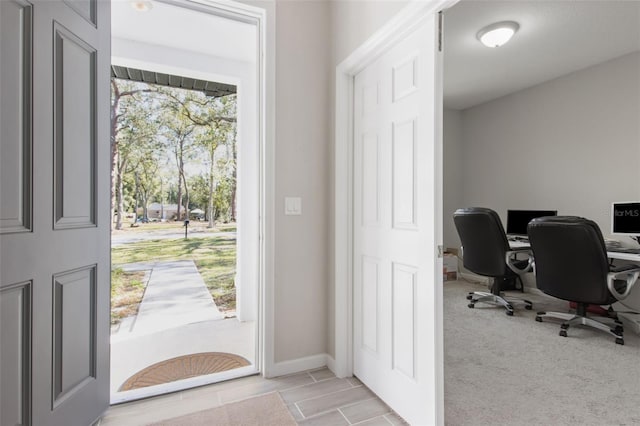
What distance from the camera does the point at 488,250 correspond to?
347 centimetres

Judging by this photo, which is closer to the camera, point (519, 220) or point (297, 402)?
point (297, 402)

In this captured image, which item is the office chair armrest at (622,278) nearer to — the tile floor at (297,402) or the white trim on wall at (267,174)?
the tile floor at (297,402)

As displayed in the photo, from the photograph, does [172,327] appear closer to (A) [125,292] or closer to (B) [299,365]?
(A) [125,292]

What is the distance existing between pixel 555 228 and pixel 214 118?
3393 millimetres

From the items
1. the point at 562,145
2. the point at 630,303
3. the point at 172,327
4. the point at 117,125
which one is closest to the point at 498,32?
the point at 562,145

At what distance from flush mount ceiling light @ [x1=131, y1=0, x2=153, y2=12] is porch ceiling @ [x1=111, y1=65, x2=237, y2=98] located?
0.77 m

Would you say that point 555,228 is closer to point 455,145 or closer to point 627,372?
point 627,372

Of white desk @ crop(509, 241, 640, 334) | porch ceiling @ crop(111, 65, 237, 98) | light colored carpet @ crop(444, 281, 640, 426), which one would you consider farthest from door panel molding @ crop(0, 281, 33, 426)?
white desk @ crop(509, 241, 640, 334)

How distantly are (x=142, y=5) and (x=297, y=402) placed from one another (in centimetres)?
287

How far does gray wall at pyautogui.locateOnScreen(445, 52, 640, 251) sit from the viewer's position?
3.43 metres

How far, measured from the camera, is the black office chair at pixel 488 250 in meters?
3.35

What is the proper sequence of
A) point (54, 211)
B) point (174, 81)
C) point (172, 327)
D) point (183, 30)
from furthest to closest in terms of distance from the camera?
1. point (174, 81)
2. point (172, 327)
3. point (183, 30)
4. point (54, 211)

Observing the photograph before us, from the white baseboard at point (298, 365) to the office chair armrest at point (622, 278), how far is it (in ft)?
7.55

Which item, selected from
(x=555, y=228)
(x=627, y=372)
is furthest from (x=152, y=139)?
(x=627, y=372)
